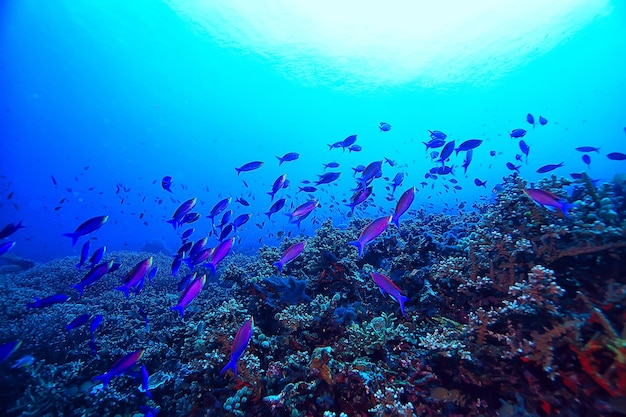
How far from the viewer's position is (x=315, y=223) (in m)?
14.2

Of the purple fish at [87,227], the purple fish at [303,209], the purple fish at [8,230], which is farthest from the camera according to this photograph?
the purple fish at [303,209]

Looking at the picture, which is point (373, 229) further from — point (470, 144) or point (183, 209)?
point (470, 144)

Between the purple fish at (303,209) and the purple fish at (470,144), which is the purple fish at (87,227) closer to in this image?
the purple fish at (303,209)

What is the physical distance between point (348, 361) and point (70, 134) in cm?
12236

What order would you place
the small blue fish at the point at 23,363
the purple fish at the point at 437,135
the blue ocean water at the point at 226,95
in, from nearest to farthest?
the small blue fish at the point at 23,363 < the purple fish at the point at 437,135 < the blue ocean water at the point at 226,95

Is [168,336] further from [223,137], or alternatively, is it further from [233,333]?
[223,137]

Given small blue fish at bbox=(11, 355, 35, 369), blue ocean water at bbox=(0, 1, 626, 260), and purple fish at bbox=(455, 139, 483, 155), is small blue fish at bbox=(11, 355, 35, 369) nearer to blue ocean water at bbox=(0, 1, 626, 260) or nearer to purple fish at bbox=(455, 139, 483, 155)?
purple fish at bbox=(455, 139, 483, 155)

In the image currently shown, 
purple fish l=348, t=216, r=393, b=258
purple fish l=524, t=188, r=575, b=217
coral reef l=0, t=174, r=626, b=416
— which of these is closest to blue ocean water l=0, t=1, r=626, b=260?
coral reef l=0, t=174, r=626, b=416

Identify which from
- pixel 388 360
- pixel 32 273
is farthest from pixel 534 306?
pixel 32 273

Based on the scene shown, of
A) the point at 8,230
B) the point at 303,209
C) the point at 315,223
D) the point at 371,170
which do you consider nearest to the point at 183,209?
the point at 303,209

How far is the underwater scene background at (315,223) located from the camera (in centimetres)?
268

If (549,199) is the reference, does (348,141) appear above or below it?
above

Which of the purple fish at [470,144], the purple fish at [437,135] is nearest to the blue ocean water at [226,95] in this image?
the purple fish at [437,135]

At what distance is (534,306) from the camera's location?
8.51 feet
